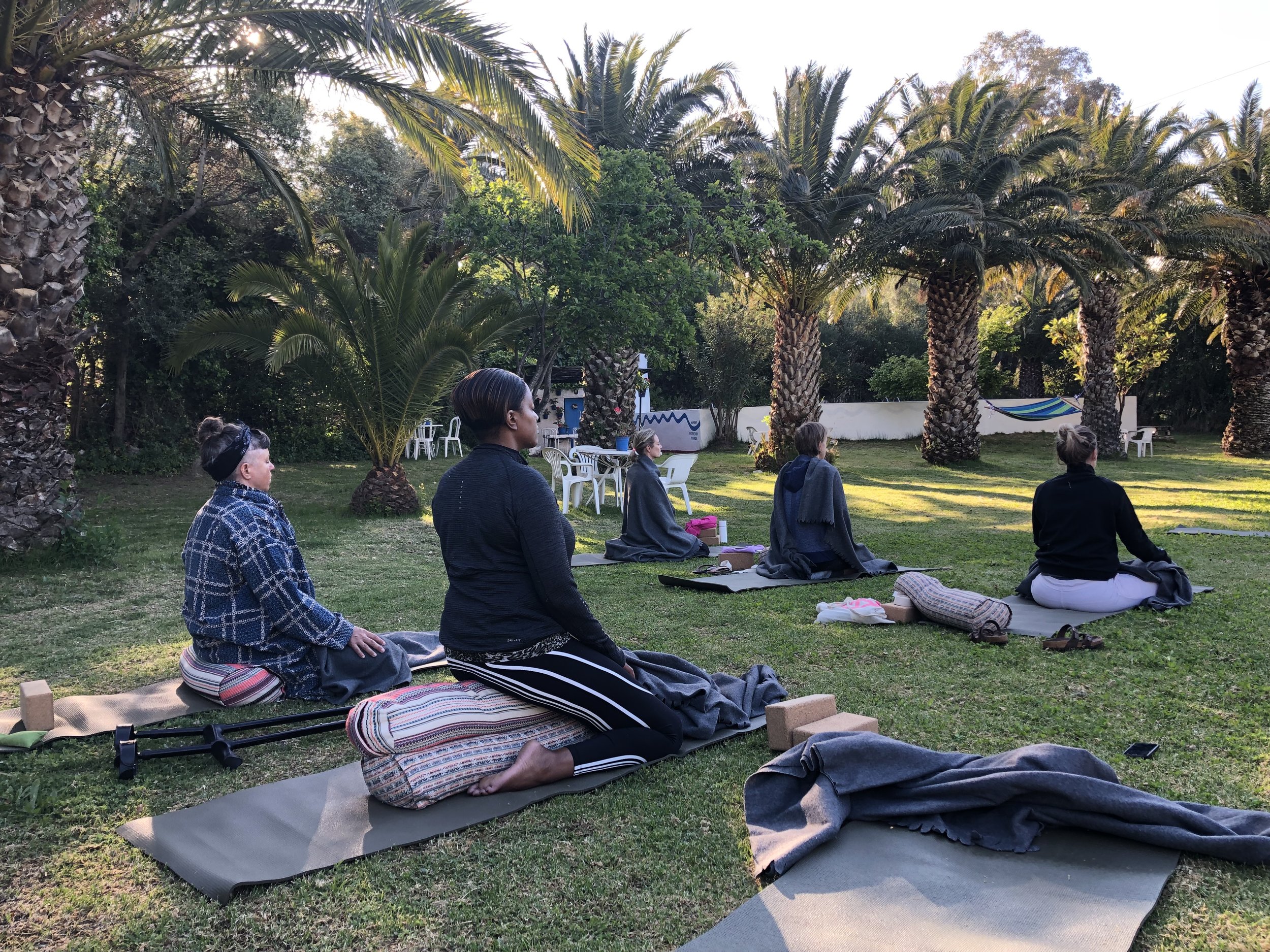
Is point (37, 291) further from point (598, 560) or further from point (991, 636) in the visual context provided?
point (991, 636)

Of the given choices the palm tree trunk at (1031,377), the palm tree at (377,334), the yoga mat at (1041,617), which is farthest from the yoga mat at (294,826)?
the palm tree trunk at (1031,377)

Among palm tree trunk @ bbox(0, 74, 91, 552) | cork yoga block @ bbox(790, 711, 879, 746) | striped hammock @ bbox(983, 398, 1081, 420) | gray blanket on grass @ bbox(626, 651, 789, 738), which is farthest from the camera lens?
striped hammock @ bbox(983, 398, 1081, 420)

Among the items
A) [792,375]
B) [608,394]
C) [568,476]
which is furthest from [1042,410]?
[568,476]

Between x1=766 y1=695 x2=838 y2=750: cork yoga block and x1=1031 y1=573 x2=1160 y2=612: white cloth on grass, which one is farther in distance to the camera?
x1=1031 y1=573 x2=1160 y2=612: white cloth on grass

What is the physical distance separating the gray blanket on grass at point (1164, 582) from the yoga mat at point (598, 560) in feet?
12.4

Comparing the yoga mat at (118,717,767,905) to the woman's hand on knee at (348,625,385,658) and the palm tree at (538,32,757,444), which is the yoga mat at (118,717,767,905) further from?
the palm tree at (538,32,757,444)

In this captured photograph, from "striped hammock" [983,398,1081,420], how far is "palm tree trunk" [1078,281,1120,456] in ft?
13.6

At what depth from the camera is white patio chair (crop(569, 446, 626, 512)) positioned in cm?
1284

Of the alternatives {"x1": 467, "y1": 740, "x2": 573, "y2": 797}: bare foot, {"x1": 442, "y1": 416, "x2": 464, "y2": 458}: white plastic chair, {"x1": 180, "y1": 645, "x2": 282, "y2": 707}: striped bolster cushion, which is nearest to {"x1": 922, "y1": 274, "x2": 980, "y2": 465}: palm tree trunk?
{"x1": 442, "y1": 416, "x2": 464, "y2": 458}: white plastic chair

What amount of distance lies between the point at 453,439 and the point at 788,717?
1977cm

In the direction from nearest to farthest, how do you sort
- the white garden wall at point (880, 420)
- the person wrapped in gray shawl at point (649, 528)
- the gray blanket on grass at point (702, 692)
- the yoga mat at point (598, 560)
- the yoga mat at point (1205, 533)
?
the gray blanket on grass at point (702, 692) → the yoga mat at point (598, 560) → the person wrapped in gray shawl at point (649, 528) → the yoga mat at point (1205, 533) → the white garden wall at point (880, 420)

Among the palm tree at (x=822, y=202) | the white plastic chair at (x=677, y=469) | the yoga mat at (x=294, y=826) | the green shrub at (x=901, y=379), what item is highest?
the palm tree at (x=822, y=202)

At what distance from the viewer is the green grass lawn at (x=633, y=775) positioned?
98.7 inches

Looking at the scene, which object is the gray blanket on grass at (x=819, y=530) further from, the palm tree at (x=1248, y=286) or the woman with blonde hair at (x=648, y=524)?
the palm tree at (x=1248, y=286)
